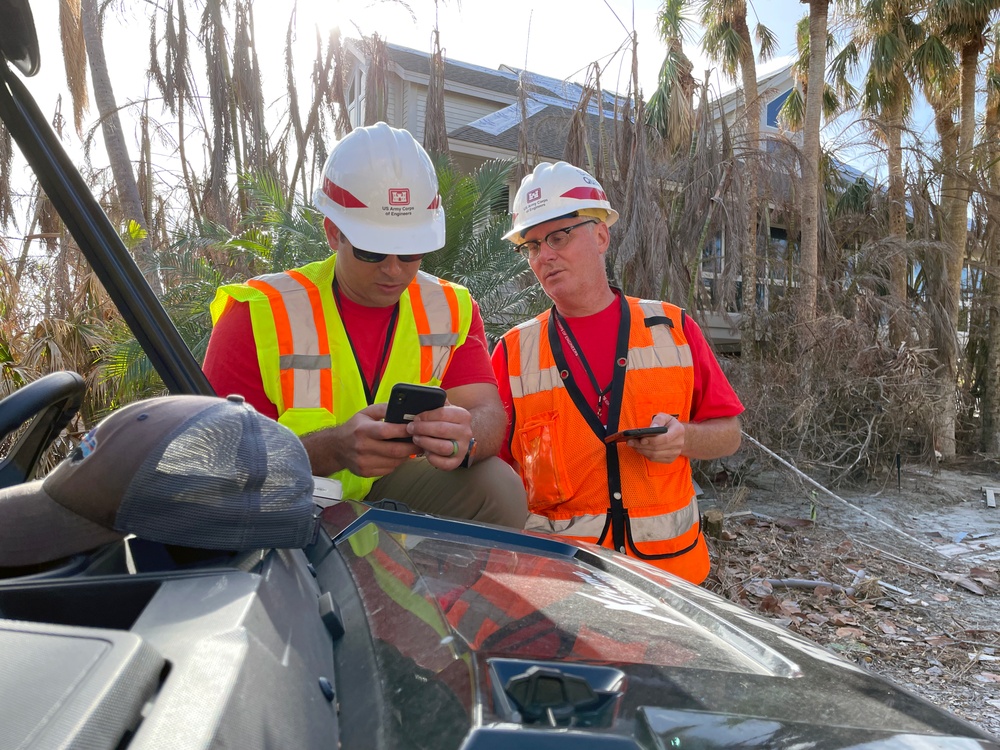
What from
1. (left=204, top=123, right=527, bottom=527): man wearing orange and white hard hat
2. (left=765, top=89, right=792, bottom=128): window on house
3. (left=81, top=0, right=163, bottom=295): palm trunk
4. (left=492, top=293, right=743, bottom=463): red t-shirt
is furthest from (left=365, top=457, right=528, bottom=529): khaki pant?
(left=765, top=89, right=792, bottom=128): window on house

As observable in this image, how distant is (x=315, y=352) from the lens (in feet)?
8.60

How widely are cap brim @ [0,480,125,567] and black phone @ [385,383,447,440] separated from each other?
0.95 meters

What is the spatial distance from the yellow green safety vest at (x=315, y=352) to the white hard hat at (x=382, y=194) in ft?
0.94

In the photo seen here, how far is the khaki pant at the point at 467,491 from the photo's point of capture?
94.3 inches

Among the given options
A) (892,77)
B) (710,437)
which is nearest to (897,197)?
(892,77)

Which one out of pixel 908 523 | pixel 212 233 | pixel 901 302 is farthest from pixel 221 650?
pixel 901 302

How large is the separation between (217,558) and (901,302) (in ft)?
38.5

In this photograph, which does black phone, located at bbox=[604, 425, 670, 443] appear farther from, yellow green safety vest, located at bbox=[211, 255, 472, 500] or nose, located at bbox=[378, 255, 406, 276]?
nose, located at bbox=[378, 255, 406, 276]

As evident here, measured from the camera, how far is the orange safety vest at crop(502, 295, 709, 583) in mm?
3217

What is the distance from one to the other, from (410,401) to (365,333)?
2.66 ft

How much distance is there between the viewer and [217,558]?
42.3 inches

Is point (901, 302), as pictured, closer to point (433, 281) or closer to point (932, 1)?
point (932, 1)

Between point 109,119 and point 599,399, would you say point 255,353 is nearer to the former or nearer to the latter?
point 599,399

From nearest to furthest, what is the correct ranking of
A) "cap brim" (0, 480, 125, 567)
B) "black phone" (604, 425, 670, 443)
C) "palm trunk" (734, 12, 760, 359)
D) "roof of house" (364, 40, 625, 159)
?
"cap brim" (0, 480, 125, 567), "black phone" (604, 425, 670, 443), "palm trunk" (734, 12, 760, 359), "roof of house" (364, 40, 625, 159)
